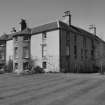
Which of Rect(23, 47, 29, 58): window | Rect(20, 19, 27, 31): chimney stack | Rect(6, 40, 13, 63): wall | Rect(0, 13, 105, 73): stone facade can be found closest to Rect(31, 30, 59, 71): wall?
Rect(0, 13, 105, 73): stone facade

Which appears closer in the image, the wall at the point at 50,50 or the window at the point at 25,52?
the wall at the point at 50,50

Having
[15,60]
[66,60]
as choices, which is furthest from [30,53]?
[66,60]

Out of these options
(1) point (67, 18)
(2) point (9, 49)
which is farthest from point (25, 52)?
(1) point (67, 18)

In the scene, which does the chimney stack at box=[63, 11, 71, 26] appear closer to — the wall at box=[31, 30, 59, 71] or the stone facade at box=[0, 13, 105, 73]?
the stone facade at box=[0, 13, 105, 73]

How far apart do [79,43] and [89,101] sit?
30.2m

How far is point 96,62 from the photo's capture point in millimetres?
46062

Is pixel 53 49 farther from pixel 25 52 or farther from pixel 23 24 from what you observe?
A: pixel 23 24

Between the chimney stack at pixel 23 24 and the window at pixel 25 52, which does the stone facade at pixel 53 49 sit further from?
the chimney stack at pixel 23 24

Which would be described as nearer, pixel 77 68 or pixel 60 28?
pixel 60 28

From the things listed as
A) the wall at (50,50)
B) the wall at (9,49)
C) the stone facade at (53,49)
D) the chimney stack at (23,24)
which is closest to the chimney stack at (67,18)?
the stone facade at (53,49)

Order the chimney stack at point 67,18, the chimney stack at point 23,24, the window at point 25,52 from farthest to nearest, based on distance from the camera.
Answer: the chimney stack at point 23,24 → the chimney stack at point 67,18 → the window at point 25,52

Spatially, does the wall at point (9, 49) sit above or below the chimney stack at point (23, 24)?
below

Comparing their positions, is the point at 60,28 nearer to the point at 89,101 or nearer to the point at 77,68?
the point at 77,68

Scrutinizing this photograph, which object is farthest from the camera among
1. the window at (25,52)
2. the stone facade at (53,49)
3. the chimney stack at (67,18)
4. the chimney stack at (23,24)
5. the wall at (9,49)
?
the wall at (9,49)
